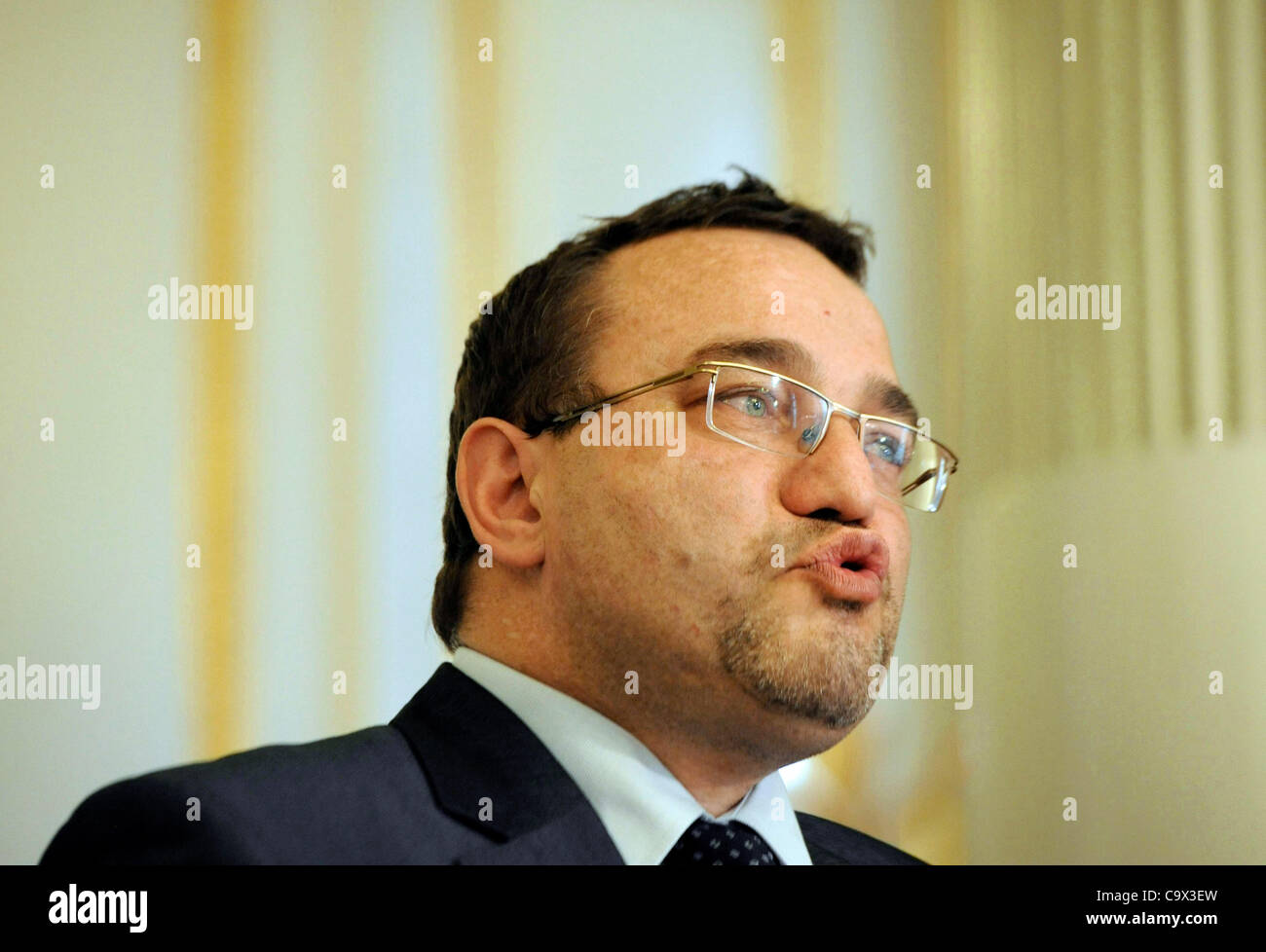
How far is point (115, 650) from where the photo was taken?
1.42 m

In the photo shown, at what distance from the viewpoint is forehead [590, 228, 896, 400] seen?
1.30 m

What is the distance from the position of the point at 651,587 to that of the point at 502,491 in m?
0.22

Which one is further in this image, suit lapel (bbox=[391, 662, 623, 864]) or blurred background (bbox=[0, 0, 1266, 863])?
blurred background (bbox=[0, 0, 1266, 863])

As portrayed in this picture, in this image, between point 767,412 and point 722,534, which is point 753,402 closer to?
point 767,412

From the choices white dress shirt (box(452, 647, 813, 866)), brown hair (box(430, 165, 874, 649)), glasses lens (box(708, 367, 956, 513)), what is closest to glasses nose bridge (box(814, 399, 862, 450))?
glasses lens (box(708, 367, 956, 513))

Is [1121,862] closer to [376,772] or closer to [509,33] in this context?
[376,772]

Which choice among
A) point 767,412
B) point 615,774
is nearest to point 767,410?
point 767,412

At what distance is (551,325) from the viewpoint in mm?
1404

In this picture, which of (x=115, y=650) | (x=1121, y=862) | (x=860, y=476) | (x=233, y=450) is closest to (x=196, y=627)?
(x=115, y=650)

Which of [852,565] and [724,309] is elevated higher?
[724,309]

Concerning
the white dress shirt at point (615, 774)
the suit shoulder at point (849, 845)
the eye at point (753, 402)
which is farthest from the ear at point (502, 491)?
the suit shoulder at point (849, 845)

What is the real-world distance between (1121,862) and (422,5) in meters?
1.49

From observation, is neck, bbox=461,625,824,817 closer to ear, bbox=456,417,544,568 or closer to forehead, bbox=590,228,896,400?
ear, bbox=456,417,544,568

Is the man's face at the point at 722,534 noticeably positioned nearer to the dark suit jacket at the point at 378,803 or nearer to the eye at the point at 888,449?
the eye at the point at 888,449
